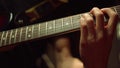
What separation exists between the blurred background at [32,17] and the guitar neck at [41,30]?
74mm

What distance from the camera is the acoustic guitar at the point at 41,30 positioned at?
3.16 feet

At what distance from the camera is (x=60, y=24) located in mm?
999

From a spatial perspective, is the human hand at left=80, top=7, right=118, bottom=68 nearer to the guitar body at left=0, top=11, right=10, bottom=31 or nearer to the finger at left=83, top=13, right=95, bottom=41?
the finger at left=83, top=13, right=95, bottom=41

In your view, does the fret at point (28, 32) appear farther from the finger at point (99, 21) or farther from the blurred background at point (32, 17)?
the finger at point (99, 21)

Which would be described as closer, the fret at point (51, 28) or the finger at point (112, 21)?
the finger at point (112, 21)

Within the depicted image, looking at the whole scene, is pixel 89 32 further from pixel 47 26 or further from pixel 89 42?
pixel 47 26

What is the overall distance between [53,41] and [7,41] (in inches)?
7.2

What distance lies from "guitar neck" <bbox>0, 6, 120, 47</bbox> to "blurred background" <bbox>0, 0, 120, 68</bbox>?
0.07 meters

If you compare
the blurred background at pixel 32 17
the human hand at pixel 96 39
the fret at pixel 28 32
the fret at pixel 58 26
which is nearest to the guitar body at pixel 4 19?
the blurred background at pixel 32 17

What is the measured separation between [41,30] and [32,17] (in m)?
0.17

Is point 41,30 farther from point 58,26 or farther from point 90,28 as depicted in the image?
point 90,28

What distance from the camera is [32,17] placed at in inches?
46.9

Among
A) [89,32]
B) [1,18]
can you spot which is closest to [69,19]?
[89,32]

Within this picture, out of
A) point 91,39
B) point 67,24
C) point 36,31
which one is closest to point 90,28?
point 91,39
